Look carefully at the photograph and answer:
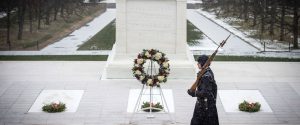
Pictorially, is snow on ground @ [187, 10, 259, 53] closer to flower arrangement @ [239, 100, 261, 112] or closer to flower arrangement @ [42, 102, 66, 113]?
flower arrangement @ [239, 100, 261, 112]

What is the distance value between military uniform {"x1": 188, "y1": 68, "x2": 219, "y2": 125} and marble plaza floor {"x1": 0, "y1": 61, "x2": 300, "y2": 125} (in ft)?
11.8

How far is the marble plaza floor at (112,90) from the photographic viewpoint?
1703cm

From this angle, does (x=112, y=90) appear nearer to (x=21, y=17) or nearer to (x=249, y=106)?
(x=249, y=106)

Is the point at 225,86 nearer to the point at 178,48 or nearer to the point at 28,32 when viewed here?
the point at 178,48

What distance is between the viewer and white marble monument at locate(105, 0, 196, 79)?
21.6 metres

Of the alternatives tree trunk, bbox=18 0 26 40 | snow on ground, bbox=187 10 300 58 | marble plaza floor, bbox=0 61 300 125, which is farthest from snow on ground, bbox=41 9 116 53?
marble plaza floor, bbox=0 61 300 125

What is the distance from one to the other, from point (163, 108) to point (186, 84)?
349 centimetres

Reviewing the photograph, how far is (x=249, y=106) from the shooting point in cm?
1766

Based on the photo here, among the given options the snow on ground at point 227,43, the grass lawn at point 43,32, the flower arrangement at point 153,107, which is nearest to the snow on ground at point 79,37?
the grass lawn at point 43,32

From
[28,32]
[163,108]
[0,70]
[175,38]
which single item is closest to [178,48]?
[175,38]

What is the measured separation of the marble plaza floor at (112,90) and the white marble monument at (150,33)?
56 centimetres

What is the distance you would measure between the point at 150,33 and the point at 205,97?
30.4ft

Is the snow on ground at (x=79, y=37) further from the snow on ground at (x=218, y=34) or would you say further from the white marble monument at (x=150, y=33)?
the white marble monument at (x=150, y=33)

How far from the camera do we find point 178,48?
72.1 feet
